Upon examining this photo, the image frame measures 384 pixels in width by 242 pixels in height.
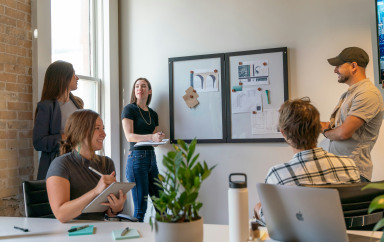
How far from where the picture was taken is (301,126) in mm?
1717

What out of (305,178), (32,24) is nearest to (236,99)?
(32,24)

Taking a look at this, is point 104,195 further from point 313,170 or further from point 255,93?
point 255,93

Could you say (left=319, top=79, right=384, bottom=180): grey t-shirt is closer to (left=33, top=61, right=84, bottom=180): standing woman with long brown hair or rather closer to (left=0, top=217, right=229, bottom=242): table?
(left=0, top=217, right=229, bottom=242): table

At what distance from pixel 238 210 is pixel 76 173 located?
3.33ft

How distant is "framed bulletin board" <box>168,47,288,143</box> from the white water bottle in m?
2.47

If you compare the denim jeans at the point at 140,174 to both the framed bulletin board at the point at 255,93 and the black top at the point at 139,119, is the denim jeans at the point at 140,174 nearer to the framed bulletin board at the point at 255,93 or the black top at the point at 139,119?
the black top at the point at 139,119

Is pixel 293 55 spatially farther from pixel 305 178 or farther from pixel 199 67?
pixel 305 178

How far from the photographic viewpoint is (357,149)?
8.27 ft

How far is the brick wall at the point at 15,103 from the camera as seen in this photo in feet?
8.95

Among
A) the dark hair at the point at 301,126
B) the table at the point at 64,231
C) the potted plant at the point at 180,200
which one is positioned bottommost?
the table at the point at 64,231

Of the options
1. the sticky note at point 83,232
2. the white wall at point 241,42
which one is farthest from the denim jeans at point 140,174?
the sticky note at point 83,232

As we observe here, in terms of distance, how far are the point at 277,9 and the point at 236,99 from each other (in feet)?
3.19

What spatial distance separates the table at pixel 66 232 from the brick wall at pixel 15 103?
1140 millimetres

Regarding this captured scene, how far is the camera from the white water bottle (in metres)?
1.17
